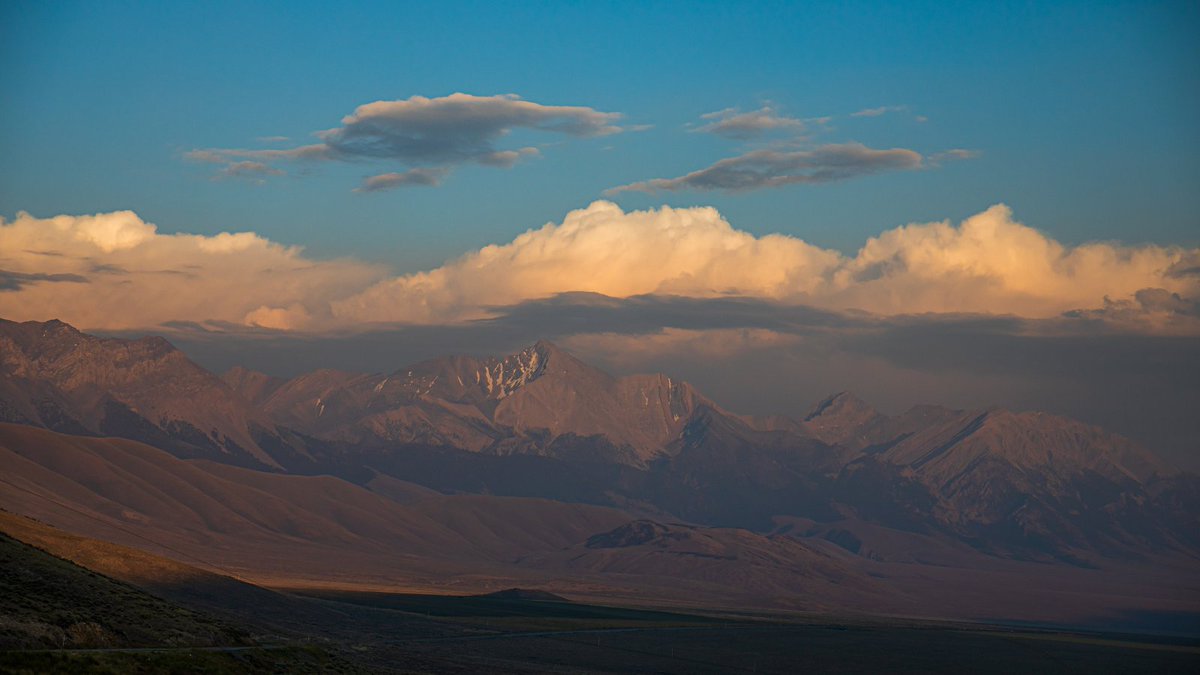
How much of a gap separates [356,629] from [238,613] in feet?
56.3

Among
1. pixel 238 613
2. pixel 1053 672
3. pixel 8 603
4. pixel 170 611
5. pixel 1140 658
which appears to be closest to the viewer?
pixel 8 603

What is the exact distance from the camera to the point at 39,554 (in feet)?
288

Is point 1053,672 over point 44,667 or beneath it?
beneath

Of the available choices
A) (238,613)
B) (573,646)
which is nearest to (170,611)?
(238,613)

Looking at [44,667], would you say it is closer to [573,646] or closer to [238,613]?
[238,613]

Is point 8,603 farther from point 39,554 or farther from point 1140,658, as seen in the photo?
point 1140,658

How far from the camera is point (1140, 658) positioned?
190 metres

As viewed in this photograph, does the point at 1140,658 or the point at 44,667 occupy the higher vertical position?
the point at 44,667

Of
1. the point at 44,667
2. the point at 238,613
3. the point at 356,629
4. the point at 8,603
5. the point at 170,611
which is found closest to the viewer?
the point at 44,667

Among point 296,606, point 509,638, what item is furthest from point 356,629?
point 509,638

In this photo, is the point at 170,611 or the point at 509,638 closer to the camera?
the point at 170,611

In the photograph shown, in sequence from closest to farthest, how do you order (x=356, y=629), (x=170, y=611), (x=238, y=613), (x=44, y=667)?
(x=44, y=667), (x=170, y=611), (x=238, y=613), (x=356, y=629)

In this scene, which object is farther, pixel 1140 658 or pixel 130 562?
pixel 1140 658

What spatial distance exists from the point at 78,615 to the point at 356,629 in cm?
7930
